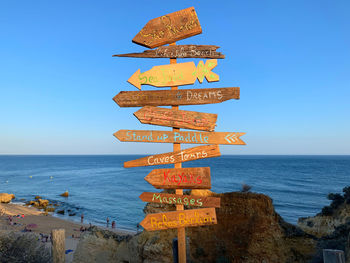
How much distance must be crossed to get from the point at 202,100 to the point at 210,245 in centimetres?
754

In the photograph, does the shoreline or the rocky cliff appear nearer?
the rocky cliff

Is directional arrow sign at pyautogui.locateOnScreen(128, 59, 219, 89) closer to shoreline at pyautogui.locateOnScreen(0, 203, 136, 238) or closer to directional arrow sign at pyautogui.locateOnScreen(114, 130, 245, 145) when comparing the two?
directional arrow sign at pyautogui.locateOnScreen(114, 130, 245, 145)

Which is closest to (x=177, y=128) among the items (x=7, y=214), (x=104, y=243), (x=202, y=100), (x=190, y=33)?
(x=202, y=100)

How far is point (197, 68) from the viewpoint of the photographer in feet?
18.5

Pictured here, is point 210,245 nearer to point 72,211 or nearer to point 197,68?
point 197,68

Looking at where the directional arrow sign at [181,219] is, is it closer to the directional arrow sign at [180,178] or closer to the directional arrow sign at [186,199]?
the directional arrow sign at [186,199]

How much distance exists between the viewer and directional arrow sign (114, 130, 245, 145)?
5398 millimetres

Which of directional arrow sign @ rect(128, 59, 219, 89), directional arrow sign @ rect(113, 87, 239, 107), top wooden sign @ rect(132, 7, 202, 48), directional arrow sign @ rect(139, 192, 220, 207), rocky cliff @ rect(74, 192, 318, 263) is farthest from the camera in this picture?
rocky cliff @ rect(74, 192, 318, 263)

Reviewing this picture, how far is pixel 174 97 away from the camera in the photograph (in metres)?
5.62

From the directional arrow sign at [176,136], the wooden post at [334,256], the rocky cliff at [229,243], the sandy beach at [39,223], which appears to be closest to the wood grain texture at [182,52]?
the directional arrow sign at [176,136]

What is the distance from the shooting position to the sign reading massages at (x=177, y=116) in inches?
209

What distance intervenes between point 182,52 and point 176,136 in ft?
6.81

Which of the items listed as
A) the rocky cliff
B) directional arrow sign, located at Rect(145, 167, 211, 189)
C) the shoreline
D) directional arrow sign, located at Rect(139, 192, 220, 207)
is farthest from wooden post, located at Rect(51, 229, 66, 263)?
the shoreline

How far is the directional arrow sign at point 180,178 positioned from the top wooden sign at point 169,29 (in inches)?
125
